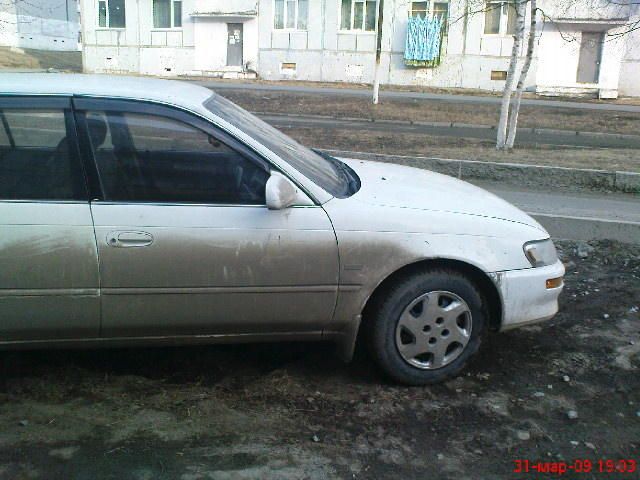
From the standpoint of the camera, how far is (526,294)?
378cm

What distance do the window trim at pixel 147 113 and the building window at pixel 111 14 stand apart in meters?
34.5

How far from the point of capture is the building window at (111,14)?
34844mm

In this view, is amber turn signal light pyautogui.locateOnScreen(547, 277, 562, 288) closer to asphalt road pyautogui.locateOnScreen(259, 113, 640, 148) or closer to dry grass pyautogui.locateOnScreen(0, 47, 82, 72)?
asphalt road pyautogui.locateOnScreen(259, 113, 640, 148)

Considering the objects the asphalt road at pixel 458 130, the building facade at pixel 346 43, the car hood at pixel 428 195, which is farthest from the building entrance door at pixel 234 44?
the car hood at pixel 428 195

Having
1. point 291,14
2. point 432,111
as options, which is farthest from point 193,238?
point 291,14

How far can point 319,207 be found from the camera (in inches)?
138

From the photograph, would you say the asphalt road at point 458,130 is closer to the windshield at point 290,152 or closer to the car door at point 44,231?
the windshield at point 290,152

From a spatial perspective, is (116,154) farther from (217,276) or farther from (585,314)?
Answer: (585,314)

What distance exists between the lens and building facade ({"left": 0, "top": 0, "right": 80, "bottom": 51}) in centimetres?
4922

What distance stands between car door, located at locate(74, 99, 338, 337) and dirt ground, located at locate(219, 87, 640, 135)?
1661 centimetres

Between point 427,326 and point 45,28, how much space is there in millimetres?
57546

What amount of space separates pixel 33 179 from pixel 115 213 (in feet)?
1.55

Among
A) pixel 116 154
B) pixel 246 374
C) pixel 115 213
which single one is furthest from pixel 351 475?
pixel 116 154

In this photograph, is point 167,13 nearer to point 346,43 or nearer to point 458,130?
point 346,43
